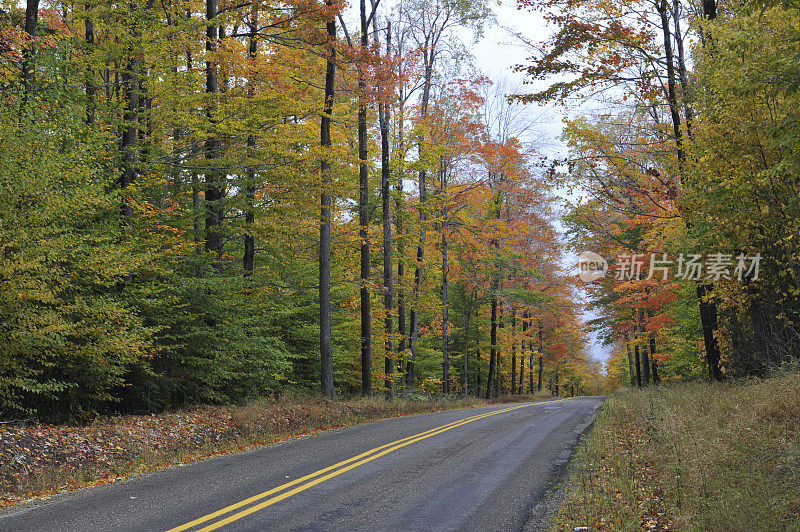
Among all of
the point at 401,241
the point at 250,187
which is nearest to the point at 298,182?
the point at 250,187

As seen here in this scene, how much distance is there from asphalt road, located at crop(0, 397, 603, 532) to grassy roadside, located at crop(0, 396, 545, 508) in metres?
0.77

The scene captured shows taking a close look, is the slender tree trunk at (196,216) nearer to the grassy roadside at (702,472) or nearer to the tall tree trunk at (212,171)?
the tall tree trunk at (212,171)

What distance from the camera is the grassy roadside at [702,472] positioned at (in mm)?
4984

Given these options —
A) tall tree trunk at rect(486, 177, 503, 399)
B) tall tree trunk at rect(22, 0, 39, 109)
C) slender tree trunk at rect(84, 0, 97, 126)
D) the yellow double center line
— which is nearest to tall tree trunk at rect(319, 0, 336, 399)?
the yellow double center line

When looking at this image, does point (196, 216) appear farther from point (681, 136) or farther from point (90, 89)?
point (681, 136)

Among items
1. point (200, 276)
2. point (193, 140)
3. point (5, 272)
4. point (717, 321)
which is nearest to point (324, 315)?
point (200, 276)

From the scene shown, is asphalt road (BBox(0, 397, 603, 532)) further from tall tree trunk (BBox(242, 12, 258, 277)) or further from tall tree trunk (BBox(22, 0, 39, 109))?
tall tree trunk (BBox(22, 0, 39, 109))

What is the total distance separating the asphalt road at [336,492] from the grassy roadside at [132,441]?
2.54 ft

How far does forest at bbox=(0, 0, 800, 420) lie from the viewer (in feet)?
30.9

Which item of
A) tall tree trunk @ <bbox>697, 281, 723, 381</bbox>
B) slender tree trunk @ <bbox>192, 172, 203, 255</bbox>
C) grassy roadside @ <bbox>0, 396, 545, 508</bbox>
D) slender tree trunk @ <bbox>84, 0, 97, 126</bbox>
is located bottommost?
grassy roadside @ <bbox>0, 396, 545, 508</bbox>

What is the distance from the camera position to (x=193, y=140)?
14.4 meters

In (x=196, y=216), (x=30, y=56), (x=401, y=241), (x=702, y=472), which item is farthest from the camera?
(x=401, y=241)

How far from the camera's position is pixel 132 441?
928cm

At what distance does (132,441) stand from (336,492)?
486 centimetres
